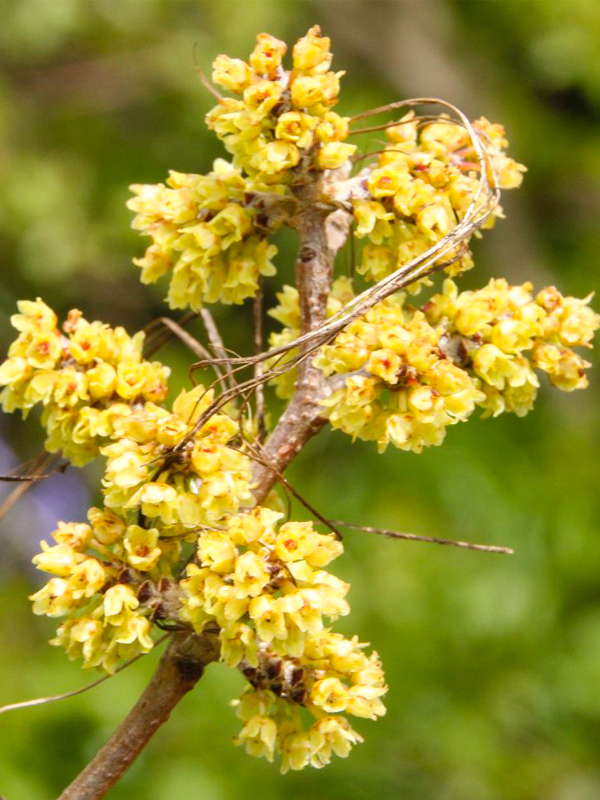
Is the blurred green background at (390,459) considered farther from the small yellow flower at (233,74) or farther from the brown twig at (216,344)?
the small yellow flower at (233,74)

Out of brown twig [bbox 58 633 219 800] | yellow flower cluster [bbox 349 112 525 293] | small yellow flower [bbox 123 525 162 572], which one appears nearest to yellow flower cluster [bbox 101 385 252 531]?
small yellow flower [bbox 123 525 162 572]

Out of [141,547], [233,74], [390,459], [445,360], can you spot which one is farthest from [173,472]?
[390,459]

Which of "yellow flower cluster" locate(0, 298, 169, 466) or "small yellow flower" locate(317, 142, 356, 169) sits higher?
"small yellow flower" locate(317, 142, 356, 169)

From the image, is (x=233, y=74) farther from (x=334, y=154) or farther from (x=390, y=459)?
(x=390, y=459)

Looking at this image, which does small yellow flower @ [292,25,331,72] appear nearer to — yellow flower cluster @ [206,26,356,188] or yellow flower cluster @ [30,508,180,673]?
yellow flower cluster @ [206,26,356,188]

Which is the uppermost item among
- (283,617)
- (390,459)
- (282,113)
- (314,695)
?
(282,113)

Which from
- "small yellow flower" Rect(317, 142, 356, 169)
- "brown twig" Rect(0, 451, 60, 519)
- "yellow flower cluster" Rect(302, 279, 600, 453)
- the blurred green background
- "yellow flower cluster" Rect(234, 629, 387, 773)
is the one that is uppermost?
"small yellow flower" Rect(317, 142, 356, 169)

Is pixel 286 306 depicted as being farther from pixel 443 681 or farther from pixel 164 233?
pixel 443 681
